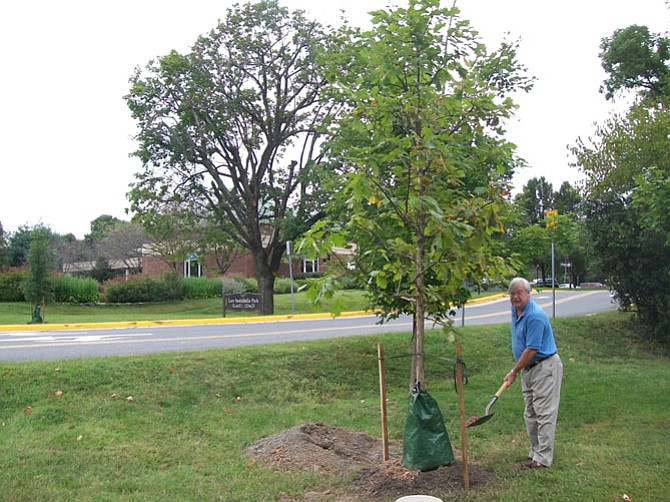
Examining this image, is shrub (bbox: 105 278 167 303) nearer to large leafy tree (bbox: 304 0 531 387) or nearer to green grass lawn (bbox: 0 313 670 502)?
green grass lawn (bbox: 0 313 670 502)

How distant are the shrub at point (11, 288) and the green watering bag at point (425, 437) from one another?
29.5 meters

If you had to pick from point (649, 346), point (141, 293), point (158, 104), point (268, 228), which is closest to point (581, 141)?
point (649, 346)

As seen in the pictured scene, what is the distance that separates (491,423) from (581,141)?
8.71 m

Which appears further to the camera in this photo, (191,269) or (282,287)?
(191,269)

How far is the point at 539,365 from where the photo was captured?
226 inches

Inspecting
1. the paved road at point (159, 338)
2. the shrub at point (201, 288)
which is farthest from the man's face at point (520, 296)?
the shrub at point (201, 288)

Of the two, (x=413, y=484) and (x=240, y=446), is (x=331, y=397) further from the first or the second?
(x=413, y=484)

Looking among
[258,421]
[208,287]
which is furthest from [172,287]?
[258,421]

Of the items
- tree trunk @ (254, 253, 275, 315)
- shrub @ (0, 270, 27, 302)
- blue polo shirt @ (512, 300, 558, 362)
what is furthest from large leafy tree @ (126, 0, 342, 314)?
blue polo shirt @ (512, 300, 558, 362)

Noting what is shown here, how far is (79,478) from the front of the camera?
552cm

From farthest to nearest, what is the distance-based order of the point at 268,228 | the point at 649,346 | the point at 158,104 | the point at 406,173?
the point at 268,228 < the point at 158,104 < the point at 649,346 < the point at 406,173

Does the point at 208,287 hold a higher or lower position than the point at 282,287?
higher

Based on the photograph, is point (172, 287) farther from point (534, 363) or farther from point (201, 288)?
point (534, 363)

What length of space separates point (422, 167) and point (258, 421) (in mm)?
3754
